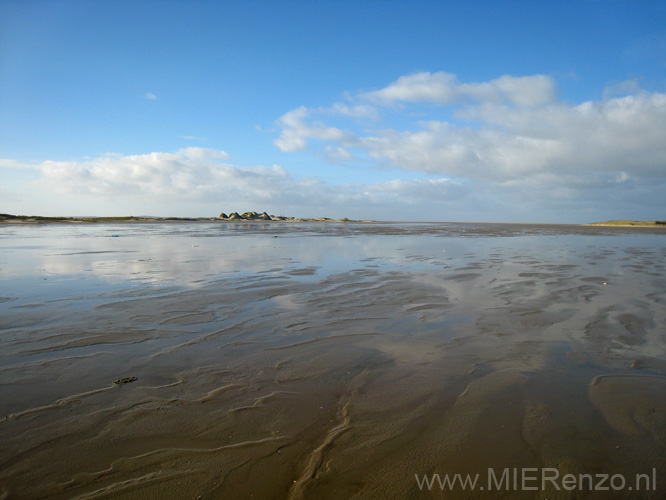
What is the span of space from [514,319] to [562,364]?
209 cm

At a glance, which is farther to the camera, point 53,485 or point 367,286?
point 367,286

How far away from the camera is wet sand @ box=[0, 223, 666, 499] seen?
2.81 m

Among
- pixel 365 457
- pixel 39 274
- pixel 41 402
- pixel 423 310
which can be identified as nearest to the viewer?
pixel 365 457

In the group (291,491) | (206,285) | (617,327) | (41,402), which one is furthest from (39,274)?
(617,327)

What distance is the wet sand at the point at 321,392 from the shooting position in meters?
2.81

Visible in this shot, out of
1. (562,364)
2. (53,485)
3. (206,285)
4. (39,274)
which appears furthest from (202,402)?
(39,274)

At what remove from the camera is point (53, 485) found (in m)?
2.65

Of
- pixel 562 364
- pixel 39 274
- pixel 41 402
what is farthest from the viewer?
pixel 39 274

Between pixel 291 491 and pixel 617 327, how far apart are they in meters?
6.64

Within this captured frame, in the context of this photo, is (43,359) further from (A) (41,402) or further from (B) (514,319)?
(B) (514,319)

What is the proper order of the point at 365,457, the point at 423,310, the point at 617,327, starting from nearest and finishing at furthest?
the point at 365,457 → the point at 617,327 → the point at 423,310

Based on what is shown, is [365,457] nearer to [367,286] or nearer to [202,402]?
[202,402]

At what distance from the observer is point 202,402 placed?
3834mm

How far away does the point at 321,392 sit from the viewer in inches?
161
